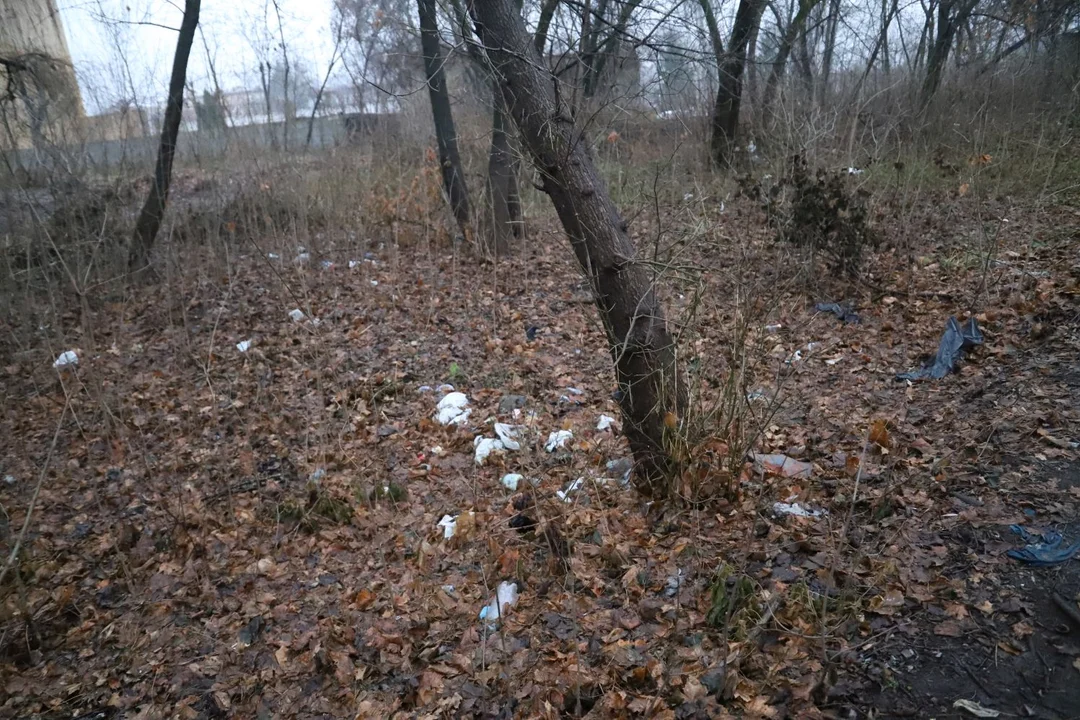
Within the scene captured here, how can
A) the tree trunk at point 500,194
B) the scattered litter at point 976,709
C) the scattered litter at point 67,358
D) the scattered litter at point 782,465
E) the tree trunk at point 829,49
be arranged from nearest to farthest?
the scattered litter at point 976,709, the scattered litter at point 782,465, the scattered litter at point 67,358, the tree trunk at point 500,194, the tree trunk at point 829,49

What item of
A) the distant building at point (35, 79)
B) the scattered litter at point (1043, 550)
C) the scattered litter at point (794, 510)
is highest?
the distant building at point (35, 79)

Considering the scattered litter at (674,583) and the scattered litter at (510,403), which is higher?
the scattered litter at (674,583)

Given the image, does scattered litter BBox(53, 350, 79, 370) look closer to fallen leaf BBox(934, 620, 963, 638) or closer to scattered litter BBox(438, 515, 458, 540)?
scattered litter BBox(438, 515, 458, 540)

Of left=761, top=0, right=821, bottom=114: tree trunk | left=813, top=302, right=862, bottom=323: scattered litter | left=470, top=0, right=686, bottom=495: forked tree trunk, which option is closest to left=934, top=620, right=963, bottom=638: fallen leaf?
left=470, top=0, right=686, bottom=495: forked tree trunk

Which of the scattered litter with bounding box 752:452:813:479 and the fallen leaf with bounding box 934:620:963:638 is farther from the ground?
the fallen leaf with bounding box 934:620:963:638

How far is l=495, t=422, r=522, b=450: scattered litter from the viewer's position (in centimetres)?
432

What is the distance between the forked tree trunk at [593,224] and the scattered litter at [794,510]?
0.49 m

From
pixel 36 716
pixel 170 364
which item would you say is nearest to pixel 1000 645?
pixel 36 716

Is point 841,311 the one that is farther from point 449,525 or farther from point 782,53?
point 782,53

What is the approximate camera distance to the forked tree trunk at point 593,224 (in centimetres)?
329

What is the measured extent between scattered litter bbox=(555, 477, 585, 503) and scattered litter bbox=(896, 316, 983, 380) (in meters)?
2.25

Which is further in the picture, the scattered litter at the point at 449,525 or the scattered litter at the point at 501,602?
the scattered litter at the point at 449,525

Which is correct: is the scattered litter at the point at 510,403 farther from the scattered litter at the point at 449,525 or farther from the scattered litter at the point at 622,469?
the scattered litter at the point at 449,525

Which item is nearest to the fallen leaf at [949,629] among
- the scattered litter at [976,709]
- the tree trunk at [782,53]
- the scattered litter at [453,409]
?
the scattered litter at [976,709]
